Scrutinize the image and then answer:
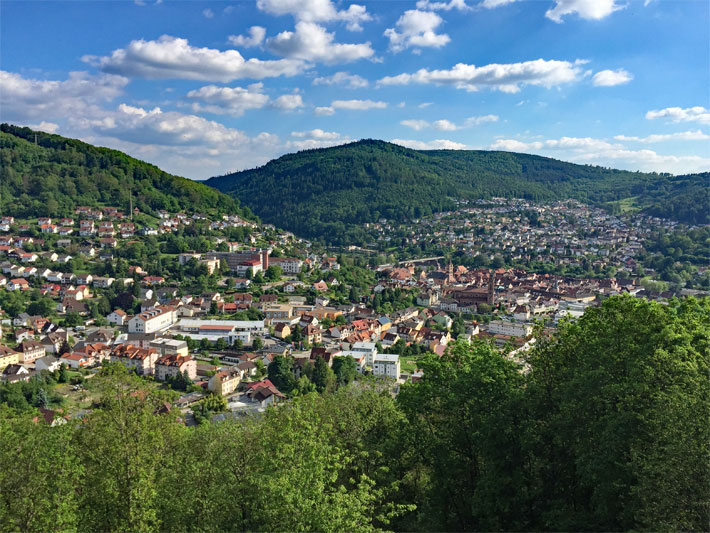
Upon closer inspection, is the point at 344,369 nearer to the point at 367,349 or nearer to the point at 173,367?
the point at 367,349

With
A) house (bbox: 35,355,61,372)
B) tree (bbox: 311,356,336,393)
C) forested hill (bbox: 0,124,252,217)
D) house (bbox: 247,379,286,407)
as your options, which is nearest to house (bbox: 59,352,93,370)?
house (bbox: 35,355,61,372)

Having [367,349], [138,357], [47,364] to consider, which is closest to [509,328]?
[367,349]

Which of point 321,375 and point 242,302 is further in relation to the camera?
point 242,302

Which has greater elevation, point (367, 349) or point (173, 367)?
point (367, 349)

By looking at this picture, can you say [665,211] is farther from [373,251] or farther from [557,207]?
[373,251]

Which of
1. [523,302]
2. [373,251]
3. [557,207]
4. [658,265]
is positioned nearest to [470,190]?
[557,207]

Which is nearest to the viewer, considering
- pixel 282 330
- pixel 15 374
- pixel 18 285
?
pixel 15 374

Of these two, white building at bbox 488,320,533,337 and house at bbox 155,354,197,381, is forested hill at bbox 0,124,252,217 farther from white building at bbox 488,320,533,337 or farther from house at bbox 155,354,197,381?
white building at bbox 488,320,533,337
